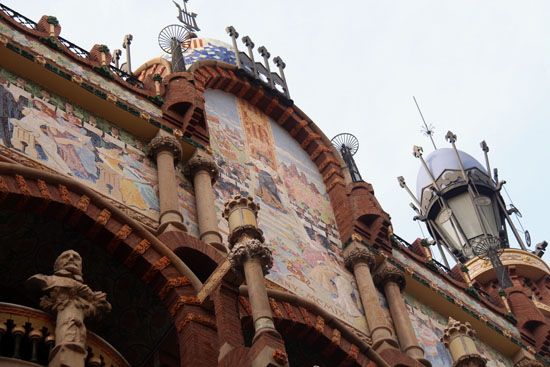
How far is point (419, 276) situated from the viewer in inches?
698

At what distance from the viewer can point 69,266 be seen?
10414mm

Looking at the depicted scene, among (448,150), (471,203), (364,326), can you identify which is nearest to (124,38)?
(364,326)

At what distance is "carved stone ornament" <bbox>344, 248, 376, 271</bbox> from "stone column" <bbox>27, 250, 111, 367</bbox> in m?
6.85

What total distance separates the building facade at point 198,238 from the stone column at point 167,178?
0.09 ft

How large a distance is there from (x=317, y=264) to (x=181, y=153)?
109 inches

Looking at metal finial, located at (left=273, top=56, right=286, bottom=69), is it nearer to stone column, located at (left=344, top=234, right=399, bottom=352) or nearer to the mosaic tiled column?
stone column, located at (left=344, top=234, right=399, bottom=352)

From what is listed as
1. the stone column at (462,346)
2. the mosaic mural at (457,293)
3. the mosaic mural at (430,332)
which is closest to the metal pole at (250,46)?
the mosaic mural at (457,293)

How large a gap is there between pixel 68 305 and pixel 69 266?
2.03 feet

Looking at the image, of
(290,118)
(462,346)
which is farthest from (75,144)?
(290,118)

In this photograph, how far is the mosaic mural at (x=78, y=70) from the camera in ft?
47.2

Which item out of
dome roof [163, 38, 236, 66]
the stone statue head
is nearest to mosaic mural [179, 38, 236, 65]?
dome roof [163, 38, 236, 66]

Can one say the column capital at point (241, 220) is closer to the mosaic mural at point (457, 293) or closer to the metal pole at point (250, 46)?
the mosaic mural at point (457, 293)

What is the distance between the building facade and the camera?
10.9 m

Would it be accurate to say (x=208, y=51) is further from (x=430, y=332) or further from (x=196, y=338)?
(x=196, y=338)
